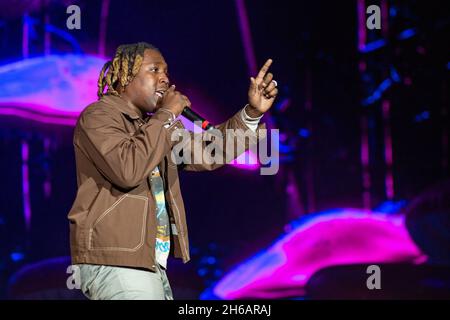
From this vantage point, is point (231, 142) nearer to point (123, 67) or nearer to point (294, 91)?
point (123, 67)

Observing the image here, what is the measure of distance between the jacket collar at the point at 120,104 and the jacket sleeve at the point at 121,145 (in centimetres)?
6

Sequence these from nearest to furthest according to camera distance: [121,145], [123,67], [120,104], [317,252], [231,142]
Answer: [121,145] → [120,104] → [123,67] → [231,142] → [317,252]

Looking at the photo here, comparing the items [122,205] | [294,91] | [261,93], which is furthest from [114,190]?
[294,91]

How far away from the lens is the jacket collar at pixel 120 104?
6.02 feet

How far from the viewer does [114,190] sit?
1715 mm

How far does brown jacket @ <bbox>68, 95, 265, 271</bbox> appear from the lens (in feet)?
5.43

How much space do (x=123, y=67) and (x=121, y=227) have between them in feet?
1.81

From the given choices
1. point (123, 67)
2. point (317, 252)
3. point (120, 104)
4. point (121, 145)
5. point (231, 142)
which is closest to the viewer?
point (121, 145)

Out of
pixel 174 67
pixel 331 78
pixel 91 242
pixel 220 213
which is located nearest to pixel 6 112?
pixel 174 67

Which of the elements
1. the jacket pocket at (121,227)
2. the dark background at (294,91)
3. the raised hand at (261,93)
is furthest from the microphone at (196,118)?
the dark background at (294,91)

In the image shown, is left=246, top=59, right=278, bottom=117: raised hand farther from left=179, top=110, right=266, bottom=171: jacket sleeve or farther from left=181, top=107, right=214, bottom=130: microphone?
left=181, top=107, right=214, bottom=130: microphone

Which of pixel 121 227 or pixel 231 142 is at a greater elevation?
pixel 231 142
